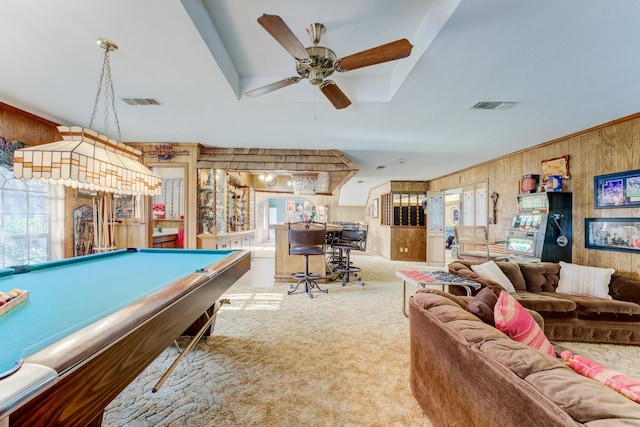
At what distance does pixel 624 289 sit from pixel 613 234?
798 millimetres

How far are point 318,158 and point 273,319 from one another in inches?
118

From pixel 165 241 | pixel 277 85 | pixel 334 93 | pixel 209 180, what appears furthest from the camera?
pixel 165 241

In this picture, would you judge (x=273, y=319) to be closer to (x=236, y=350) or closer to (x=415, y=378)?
→ (x=236, y=350)

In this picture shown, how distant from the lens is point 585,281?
3115 mm

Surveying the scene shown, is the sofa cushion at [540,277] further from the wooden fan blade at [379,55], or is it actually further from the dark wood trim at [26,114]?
the dark wood trim at [26,114]

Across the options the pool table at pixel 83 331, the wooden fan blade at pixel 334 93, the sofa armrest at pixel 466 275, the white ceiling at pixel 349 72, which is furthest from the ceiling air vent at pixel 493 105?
the pool table at pixel 83 331

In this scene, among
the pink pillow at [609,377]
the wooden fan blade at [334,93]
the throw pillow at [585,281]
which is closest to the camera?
the pink pillow at [609,377]

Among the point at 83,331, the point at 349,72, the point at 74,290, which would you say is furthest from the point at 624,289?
the point at 74,290

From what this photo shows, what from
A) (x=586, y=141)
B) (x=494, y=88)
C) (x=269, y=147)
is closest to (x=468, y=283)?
(x=494, y=88)

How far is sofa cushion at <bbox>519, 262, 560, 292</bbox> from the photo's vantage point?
3.22m

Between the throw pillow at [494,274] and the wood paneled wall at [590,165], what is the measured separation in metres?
1.50

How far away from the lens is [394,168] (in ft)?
21.8

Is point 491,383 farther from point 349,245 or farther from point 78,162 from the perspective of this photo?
point 349,245

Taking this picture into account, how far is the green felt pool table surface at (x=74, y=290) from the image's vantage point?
3.17ft
